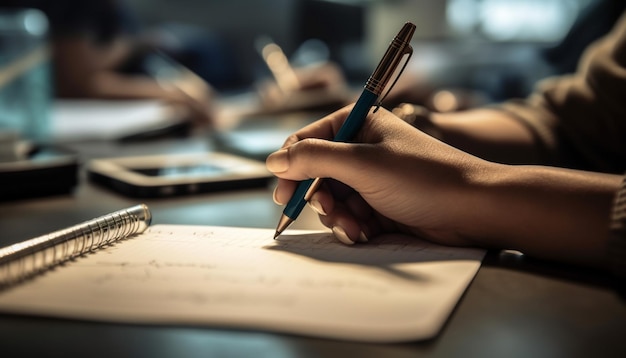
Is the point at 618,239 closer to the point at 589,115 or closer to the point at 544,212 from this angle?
the point at 544,212

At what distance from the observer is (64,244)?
43 cm

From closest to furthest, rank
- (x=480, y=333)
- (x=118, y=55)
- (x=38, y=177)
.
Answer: (x=480, y=333)
(x=38, y=177)
(x=118, y=55)

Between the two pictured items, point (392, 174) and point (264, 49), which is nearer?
point (392, 174)

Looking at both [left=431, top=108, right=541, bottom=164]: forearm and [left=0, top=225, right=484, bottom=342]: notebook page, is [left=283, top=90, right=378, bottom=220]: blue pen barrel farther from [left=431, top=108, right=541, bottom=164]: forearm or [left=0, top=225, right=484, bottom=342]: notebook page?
[left=431, top=108, right=541, bottom=164]: forearm

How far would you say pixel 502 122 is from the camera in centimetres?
80

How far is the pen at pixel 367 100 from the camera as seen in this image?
48 centimetres

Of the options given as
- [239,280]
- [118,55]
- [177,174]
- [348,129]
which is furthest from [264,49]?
[239,280]

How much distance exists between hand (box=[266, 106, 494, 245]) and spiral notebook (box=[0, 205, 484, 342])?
0.02 m

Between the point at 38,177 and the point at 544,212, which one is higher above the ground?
the point at 544,212

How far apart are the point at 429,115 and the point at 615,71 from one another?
21cm

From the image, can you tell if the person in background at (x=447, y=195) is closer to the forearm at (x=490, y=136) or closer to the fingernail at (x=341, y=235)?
the fingernail at (x=341, y=235)

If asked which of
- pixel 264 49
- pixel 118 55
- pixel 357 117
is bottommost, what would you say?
pixel 118 55

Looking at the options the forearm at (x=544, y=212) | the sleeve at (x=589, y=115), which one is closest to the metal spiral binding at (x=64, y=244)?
the forearm at (x=544, y=212)

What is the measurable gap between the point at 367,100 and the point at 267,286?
18 centimetres
